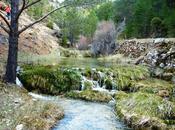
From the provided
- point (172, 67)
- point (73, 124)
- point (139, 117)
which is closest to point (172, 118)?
point (139, 117)

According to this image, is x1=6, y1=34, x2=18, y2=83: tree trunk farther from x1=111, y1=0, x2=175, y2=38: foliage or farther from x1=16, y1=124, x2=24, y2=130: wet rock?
x1=111, y1=0, x2=175, y2=38: foliage

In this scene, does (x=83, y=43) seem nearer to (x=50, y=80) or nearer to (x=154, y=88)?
(x=50, y=80)

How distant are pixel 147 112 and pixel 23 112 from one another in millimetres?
5139

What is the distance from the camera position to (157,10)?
2721 inches

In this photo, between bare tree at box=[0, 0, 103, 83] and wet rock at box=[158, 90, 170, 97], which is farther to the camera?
wet rock at box=[158, 90, 170, 97]

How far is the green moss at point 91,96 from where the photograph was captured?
20.3 metres

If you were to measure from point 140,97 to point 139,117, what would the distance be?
2.32m

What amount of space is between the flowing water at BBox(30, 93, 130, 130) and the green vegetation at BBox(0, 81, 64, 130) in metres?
0.50

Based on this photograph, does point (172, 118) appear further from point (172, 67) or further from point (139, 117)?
point (172, 67)

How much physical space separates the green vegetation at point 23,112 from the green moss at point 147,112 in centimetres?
300

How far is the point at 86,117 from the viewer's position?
16.1 m

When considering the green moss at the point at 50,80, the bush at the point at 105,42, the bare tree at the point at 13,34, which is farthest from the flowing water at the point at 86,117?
the bush at the point at 105,42

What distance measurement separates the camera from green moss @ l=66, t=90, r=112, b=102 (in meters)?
20.3

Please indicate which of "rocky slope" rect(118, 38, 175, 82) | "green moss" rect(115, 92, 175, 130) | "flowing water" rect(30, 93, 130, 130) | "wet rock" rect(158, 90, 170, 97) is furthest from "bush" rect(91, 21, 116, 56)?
"green moss" rect(115, 92, 175, 130)
